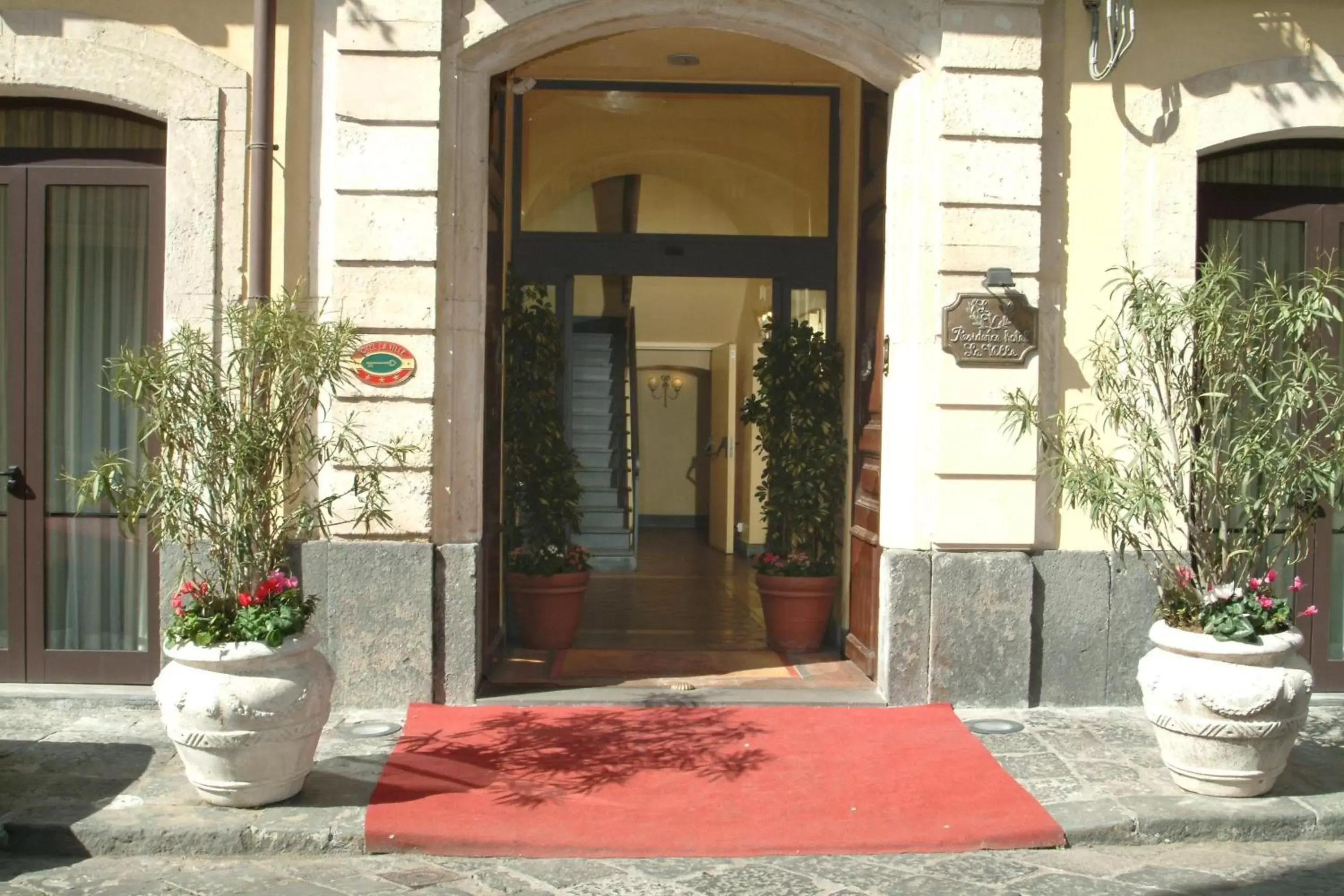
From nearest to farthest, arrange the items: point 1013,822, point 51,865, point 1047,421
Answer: point 51,865, point 1013,822, point 1047,421

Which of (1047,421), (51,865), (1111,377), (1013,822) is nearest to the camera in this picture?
(51,865)

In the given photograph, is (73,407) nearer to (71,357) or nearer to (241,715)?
(71,357)

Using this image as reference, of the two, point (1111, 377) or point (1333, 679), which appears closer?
point (1111, 377)

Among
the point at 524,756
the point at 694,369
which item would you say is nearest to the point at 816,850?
the point at 524,756

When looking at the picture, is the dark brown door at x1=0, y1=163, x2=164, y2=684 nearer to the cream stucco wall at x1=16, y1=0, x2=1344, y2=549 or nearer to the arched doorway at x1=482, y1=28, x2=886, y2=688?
the cream stucco wall at x1=16, y1=0, x2=1344, y2=549

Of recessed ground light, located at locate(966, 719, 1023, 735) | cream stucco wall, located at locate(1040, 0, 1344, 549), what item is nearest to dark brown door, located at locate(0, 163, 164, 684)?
recessed ground light, located at locate(966, 719, 1023, 735)

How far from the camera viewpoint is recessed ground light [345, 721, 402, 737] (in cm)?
636

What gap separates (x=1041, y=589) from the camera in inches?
276

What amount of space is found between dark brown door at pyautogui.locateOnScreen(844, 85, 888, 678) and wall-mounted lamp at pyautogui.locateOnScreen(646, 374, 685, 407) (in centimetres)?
1089

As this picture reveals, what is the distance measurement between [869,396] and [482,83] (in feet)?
9.53

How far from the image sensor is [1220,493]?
5.73 metres

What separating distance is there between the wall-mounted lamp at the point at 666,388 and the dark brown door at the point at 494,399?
34.8 feet

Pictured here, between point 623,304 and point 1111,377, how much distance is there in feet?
30.0

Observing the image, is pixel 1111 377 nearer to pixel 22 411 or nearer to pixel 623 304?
pixel 22 411
